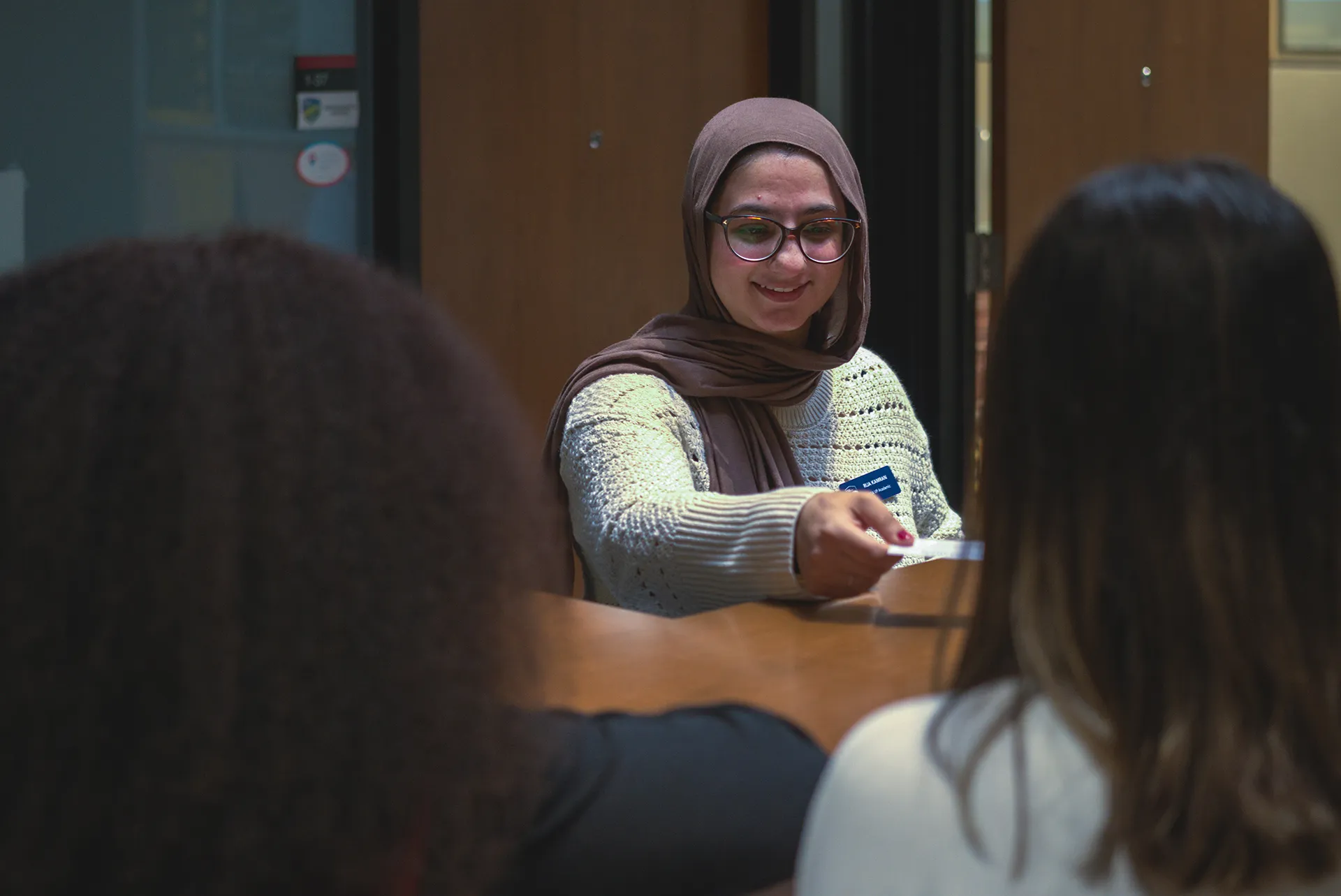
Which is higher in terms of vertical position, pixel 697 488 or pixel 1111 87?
pixel 1111 87

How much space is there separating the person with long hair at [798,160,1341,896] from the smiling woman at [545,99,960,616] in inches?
35.5

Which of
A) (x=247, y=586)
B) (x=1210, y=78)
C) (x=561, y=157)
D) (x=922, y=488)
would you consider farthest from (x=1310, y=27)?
(x=247, y=586)

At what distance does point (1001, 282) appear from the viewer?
3.48 metres

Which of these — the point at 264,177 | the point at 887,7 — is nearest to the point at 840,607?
the point at 264,177

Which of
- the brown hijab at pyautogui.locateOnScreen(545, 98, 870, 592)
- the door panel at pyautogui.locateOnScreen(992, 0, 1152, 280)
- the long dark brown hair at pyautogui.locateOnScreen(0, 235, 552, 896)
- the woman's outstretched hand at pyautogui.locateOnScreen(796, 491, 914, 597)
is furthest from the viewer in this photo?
the door panel at pyautogui.locateOnScreen(992, 0, 1152, 280)

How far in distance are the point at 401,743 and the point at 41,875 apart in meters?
0.13

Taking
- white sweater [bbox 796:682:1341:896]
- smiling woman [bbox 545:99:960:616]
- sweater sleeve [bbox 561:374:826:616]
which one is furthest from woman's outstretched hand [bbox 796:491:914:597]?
white sweater [bbox 796:682:1341:896]

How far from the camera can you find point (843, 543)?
1297 mm

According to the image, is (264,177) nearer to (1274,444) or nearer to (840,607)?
(840,607)

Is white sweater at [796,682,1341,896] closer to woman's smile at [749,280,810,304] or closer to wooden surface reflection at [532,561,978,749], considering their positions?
wooden surface reflection at [532,561,978,749]

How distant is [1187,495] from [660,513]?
940mm

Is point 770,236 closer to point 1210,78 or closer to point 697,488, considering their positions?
point 697,488

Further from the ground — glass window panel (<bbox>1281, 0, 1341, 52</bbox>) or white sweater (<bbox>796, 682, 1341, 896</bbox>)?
glass window panel (<bbox>1281, 0, 1341, 52</bbox>)

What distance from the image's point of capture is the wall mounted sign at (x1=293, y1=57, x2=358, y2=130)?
2.69m
